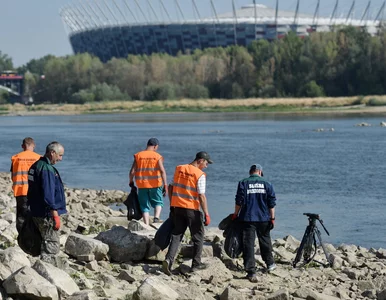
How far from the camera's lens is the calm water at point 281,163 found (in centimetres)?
2017

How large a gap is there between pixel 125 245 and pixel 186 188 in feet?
3.66

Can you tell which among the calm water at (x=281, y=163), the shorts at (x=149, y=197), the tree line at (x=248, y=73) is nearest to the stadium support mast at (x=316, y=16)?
the tree line at (x=248, y=73)

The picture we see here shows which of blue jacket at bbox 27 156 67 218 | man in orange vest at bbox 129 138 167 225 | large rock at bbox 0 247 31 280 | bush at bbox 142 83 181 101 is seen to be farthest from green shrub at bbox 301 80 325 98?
large rock at bbox 0 247 31 280

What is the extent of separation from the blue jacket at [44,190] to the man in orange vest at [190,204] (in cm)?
151

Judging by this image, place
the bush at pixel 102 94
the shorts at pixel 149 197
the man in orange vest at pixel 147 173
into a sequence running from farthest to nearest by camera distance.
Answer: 1. the bush at pixel 102 94
2. the shorts at pixel 149 197
3. the man in orange vest at pixel 147 173

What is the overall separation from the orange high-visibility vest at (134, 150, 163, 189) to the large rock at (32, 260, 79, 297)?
165 inches

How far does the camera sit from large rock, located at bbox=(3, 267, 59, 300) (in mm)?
8586

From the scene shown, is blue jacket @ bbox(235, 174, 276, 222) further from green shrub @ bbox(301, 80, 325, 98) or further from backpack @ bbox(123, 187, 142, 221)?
green shrub @ bbox(301, 80, 325, 98)

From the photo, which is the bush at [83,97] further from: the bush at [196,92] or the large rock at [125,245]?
the large rock at [125,245]

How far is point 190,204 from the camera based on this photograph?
35.3 ft

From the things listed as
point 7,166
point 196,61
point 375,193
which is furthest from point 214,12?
point 375,193

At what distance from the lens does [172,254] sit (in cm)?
1071

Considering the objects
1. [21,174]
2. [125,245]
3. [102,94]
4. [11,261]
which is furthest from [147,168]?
[102,94]

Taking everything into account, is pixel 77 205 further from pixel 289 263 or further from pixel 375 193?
pixel 375 193
